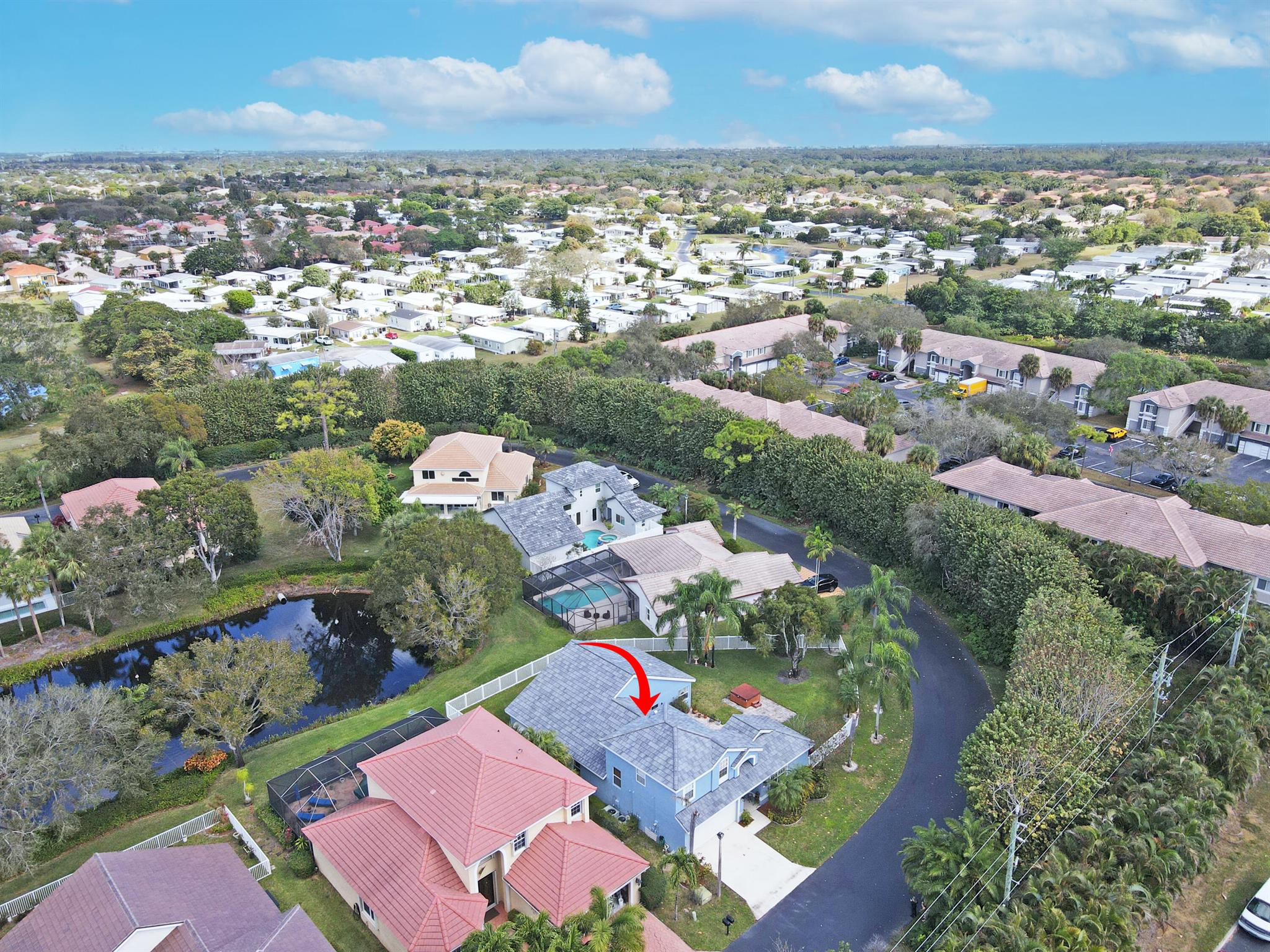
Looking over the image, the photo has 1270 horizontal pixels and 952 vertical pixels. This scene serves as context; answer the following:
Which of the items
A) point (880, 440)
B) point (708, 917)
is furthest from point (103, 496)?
point (880, 440)

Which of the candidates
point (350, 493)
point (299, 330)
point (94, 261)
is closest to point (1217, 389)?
point (350, 493)

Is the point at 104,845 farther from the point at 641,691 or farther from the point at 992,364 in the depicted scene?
the point at 992,364

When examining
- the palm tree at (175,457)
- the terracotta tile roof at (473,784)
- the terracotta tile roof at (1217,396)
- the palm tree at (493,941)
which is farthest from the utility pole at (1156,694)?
the palm tree at (175,457)

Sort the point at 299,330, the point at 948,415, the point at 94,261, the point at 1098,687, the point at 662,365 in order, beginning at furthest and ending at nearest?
the point at 94,261 → the point at 299,330 → the point at 662,365 → the point at 948,415 → the point at 1098,687

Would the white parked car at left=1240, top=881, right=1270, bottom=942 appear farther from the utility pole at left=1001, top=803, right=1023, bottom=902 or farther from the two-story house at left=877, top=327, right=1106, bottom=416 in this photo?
the two-story house at left=877, top=327, right=1106, bottom=416

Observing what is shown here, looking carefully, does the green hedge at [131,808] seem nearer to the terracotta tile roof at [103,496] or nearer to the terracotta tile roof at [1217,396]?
the terracotta tile roof at [103,496]

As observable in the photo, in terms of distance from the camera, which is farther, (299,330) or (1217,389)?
(299,330)

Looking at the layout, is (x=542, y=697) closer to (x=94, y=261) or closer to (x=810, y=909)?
(x=810, y=909)
